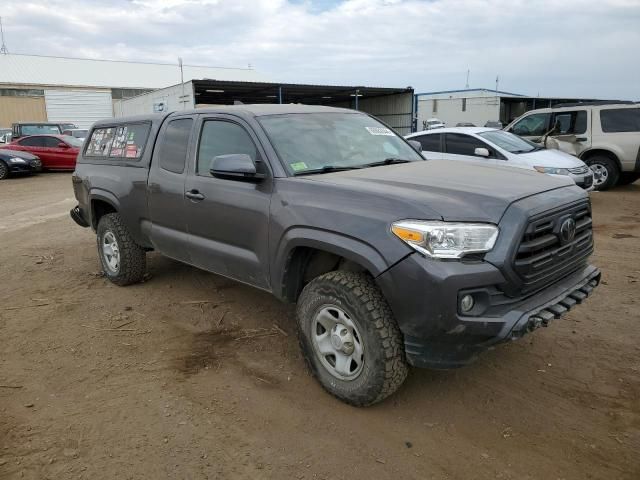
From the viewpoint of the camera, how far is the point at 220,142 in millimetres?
4152

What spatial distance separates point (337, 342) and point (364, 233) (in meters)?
0.74

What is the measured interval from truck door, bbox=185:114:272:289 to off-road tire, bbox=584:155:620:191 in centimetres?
1015

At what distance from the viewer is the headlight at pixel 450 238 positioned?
2.70 meters

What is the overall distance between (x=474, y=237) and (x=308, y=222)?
1.01 metres

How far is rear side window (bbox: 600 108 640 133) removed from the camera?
11.0 metres

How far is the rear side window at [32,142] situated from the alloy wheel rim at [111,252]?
50.7 feet

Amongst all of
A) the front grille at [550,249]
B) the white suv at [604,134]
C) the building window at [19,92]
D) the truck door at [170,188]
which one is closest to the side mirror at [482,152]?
the white suv at [604,134]

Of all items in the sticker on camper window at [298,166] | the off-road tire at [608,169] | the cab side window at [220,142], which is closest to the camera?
the sticker on camper window at [298,166]

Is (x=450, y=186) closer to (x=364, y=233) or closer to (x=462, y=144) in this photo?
(x=364, y=233)

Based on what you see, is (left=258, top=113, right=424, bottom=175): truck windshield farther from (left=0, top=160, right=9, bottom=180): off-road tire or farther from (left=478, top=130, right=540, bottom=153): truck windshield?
(left=0, top=160, right=9, bottom=180): off-road tire

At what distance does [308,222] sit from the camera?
321 centimetres

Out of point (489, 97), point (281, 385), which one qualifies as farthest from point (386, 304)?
point (489, 97)

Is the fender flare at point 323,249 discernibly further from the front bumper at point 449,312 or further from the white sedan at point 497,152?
the white sedan at point 497,152

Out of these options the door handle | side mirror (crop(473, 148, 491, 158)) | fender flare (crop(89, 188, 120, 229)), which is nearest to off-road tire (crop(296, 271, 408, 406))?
the door handle
